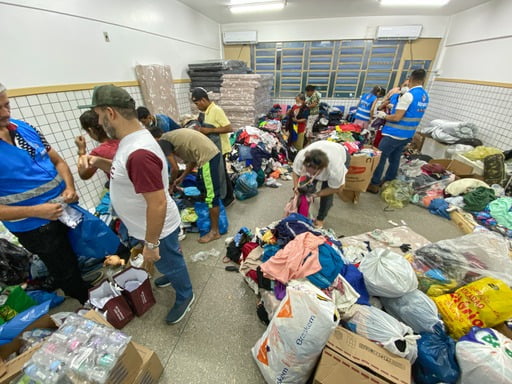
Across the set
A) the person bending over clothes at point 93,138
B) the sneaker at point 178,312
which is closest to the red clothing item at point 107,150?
the person bending over clothes at point 93,138

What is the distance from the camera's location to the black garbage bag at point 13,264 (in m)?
1.65

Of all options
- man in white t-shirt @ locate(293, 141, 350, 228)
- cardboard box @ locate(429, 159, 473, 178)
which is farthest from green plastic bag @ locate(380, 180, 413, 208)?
A: man in white t-shirt @ locate(293, 141, 350, 228)

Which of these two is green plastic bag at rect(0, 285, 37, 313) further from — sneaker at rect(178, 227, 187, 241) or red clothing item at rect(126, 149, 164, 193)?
red clothing item at rect(126, 149, 164, 193)

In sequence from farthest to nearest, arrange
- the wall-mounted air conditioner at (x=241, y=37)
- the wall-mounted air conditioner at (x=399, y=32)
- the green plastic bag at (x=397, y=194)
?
the wall-mounted air conditioner at (x=241, y=37) < the wall-mounted air conditioner at (x=399, y=32) < the green plastic bag at (x=397, y=194)

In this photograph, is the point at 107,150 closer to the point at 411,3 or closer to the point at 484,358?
the point at 484,358

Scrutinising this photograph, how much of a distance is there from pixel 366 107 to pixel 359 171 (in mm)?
2503

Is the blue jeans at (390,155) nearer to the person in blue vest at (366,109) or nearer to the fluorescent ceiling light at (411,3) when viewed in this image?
the person in blue vest at (366,109)

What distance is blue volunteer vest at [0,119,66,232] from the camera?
1112 millimetres

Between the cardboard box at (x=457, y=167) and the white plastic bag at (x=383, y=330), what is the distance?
3.42 metres

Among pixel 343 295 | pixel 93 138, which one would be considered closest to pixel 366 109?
pixel 343 295

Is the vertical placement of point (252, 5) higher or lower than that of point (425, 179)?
higher

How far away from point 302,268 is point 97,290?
1.46 meters

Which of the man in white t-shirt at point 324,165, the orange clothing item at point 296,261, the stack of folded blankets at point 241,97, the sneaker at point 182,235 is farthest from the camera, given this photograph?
the stack of folded blankets at point 241,97

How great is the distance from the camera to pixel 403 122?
9.50 feet
